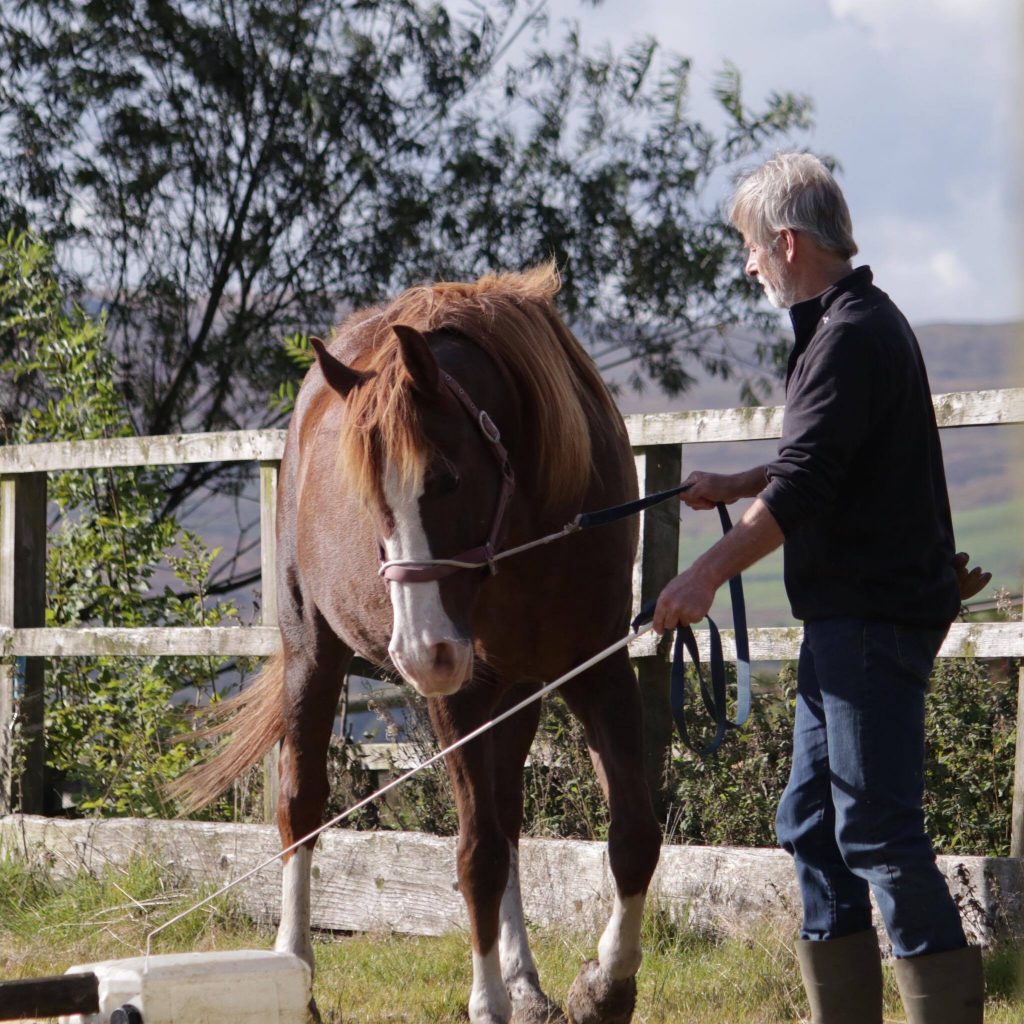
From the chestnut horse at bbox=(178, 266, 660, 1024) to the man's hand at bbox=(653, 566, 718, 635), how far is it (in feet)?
1.68

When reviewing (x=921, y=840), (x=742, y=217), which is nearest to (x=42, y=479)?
(x=742, y=217)

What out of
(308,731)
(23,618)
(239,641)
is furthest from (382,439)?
(23,618)

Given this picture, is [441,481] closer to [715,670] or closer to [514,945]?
[715,670]

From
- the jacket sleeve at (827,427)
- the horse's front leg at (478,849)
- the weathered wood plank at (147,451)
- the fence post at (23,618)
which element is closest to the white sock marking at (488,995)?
the horse's front leg at (478,849)

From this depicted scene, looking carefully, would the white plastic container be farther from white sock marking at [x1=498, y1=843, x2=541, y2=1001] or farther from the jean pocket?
the jean pocket

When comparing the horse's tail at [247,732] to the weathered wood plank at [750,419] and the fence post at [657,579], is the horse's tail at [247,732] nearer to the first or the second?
the fence post at [657,579]

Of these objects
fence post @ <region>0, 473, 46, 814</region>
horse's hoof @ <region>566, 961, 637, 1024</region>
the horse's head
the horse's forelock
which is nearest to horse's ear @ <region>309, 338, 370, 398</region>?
the horse's head

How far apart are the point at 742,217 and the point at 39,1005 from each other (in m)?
2.02

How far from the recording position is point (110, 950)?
447 centimetres

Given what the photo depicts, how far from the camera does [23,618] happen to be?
18.7 ft

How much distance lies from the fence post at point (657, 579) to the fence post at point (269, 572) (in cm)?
147

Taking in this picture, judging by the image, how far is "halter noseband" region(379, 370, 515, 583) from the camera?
2766mm

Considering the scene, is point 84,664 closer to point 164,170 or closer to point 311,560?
point 311,560

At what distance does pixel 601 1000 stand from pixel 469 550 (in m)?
1.23
